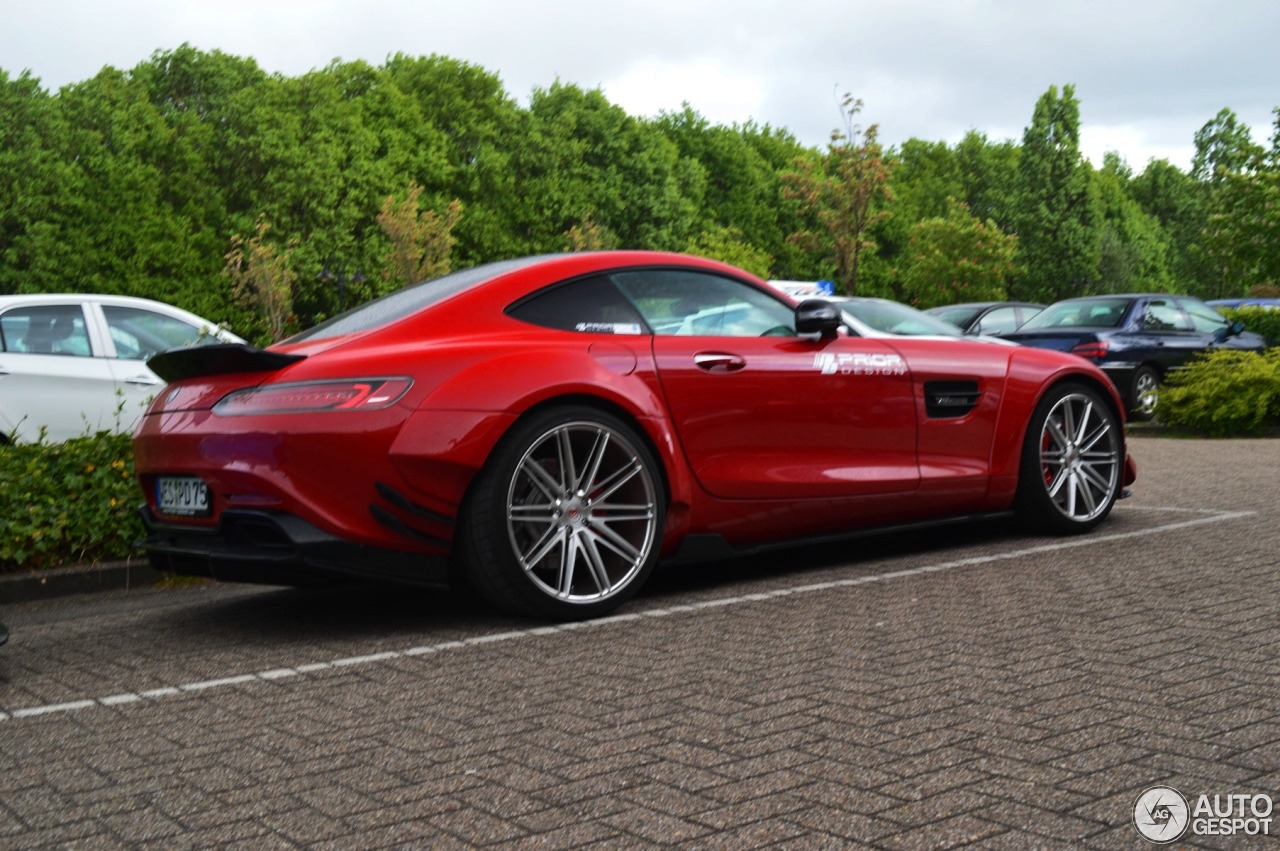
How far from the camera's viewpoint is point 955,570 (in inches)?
259

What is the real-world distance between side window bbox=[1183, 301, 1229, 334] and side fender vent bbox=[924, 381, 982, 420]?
42.5ft

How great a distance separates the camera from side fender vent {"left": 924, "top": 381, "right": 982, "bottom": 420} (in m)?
6.96

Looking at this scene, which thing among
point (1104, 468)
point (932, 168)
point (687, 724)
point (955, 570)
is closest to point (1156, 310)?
point (1104, 468)

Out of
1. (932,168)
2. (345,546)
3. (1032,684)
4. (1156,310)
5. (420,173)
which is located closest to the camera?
(1032,684)

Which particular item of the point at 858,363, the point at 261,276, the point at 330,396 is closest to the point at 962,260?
the point at 261,276

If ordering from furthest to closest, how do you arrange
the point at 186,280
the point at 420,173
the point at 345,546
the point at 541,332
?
the point at 420,173 → the point at 186,280 → the point at 541,332 → the point at 345,546

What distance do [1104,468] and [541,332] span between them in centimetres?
356

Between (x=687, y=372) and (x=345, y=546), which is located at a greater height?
(x=687, y=372)

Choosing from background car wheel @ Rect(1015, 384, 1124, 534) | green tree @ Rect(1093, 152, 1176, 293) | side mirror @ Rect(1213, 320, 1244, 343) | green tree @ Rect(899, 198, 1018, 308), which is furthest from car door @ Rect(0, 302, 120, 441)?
green tree @ Rect(1093, 152, 1176, 293)

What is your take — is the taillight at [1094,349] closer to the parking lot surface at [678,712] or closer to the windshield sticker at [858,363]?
the parking lot surface at [678,712]

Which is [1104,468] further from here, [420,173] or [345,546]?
[420,173]

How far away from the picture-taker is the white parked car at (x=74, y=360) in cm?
991

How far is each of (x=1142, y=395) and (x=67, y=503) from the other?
1389 cm
